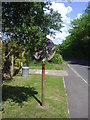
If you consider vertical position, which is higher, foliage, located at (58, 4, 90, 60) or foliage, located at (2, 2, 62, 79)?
foliage, located at (58, 4, 90, 60)

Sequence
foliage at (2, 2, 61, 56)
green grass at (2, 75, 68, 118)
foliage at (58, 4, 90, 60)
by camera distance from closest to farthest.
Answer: foliage at (2, 2, 61, 56) < green grass at (2, 75, 68, 118) < foliage at (58, 4, 90, 60)

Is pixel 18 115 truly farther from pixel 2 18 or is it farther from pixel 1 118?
pixel 2 18

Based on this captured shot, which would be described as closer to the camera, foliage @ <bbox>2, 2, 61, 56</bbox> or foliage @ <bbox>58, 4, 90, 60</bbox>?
foliage @ <bbox>2, 2, 61, 56</bbox>

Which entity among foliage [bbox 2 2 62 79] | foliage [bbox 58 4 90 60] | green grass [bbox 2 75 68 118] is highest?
foliage [bbox 58 4 90 60]

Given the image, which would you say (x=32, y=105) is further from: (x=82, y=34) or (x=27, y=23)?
(x=82, y=34)

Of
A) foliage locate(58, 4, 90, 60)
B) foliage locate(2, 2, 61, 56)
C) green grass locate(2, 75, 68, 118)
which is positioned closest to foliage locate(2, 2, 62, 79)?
foliage locate(2, 2, 61, 56)

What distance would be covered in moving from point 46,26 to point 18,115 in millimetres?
2975

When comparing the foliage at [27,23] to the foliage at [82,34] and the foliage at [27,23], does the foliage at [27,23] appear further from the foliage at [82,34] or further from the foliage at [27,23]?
the foliage at [82,34]

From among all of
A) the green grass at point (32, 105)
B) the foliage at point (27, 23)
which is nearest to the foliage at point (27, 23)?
the foliage at point (27, 23)

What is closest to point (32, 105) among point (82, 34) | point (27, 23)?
point (27, 23)

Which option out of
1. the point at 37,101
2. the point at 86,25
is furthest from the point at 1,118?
the point at 86,25

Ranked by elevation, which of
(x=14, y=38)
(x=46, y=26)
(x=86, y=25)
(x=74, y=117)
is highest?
(x=86, y=25)

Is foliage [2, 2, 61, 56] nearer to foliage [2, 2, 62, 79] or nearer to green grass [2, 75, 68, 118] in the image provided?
foliage [2, 2, 62, 79]

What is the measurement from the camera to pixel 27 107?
757 centimetres
